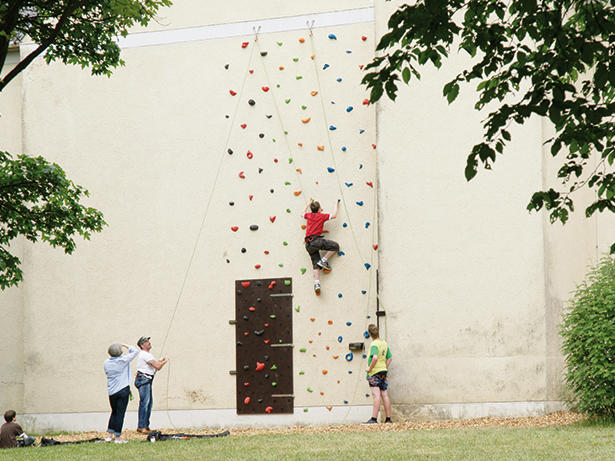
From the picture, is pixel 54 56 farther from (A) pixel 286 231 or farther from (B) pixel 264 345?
(B) pixel 264 345

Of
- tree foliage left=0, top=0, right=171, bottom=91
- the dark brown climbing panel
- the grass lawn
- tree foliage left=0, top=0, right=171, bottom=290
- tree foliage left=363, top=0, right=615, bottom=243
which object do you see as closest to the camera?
tree foliage left=363, top=0, right=615, bottom=243

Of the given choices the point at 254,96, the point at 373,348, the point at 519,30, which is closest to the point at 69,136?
the point at 254,96

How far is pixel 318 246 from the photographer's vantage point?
659 inches

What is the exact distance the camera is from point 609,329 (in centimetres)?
1359

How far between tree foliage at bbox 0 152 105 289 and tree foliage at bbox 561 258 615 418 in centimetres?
729

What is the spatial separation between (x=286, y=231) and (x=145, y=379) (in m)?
3.93

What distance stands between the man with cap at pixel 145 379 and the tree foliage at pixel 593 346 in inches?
253

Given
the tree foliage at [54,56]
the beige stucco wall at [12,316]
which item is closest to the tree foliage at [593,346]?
the tree foliage at [54,56]

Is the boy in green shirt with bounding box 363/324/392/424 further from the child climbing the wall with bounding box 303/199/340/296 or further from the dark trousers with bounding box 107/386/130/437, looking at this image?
the dark trousers with bounding box 107/386/130/437

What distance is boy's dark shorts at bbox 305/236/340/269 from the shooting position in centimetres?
1673

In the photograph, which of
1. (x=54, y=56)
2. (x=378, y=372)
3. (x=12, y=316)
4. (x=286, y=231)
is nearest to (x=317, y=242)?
(x=286, y=231)

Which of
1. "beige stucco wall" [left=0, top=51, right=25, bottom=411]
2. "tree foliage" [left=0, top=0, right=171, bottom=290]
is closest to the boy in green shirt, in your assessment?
"tree foliage" [left=0, top=0, right=171, bottom=290]

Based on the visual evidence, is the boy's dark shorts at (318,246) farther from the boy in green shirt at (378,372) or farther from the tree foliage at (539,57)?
the tree foliage at (539,57)

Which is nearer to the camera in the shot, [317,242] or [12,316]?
[317,242]
